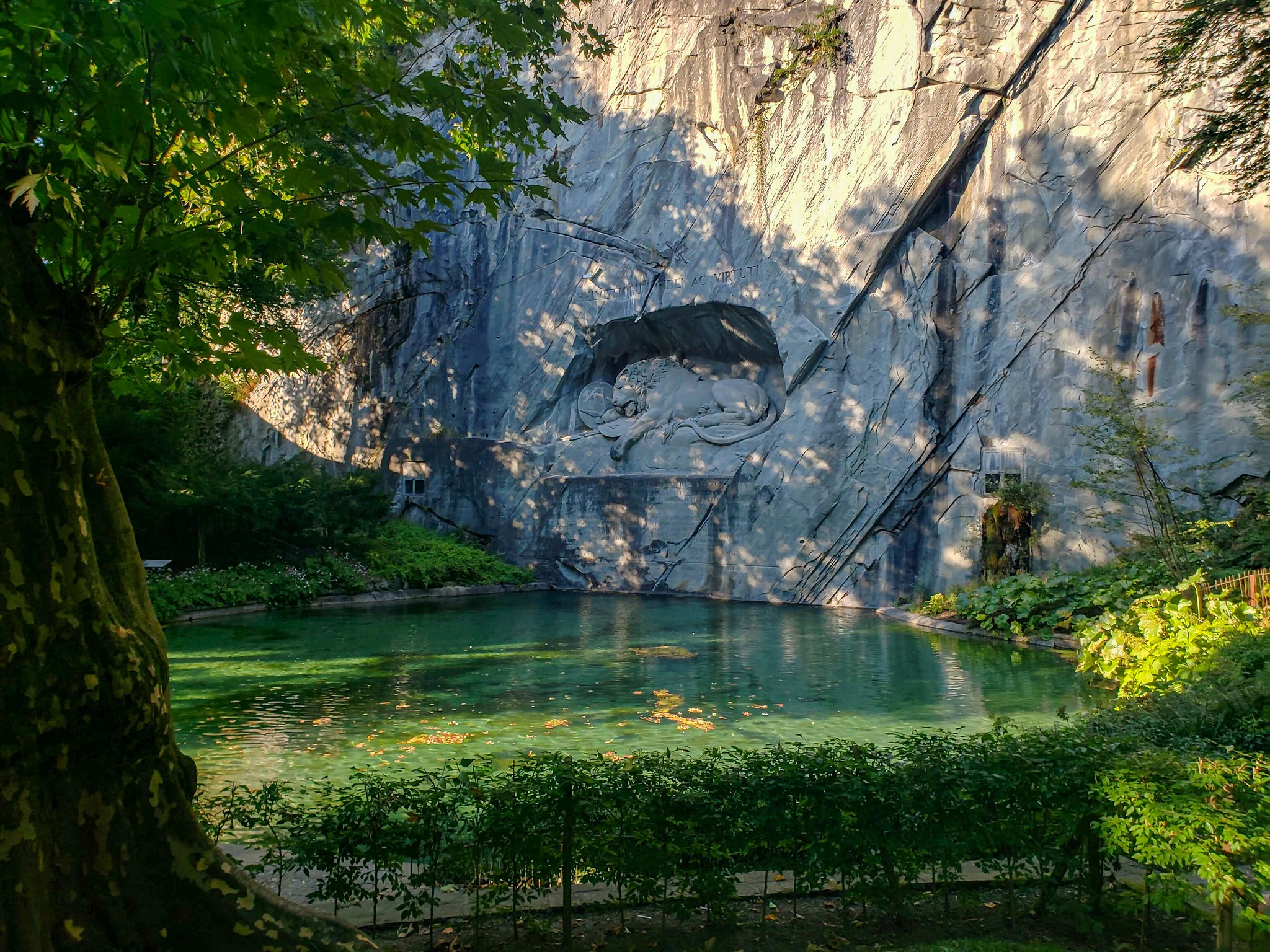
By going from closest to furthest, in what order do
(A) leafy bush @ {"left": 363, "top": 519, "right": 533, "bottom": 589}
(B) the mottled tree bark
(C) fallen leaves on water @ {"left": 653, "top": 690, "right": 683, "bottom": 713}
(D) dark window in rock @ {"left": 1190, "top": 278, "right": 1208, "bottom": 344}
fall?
(C) fallen leaves on water @ {"left": 653, "top": 690, "right": 683, "bottom": 713}, (D) dark window in rock @ {"left": 1190, "top": 278, "right": 1208, "bottom": 344}, (B) the mottled tree bark, (A) leafy bush @ {"left": 363, "top": 519, "right": 533, "bottom": 589}

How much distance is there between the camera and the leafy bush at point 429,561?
18797 mm

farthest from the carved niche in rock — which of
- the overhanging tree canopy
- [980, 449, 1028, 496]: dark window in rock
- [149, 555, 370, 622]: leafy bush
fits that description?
the overhanging tree canopy

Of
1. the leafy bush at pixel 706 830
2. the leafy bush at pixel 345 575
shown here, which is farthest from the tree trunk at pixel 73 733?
the leafy bush at pixel 345 575

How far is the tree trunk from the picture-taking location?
2.31m

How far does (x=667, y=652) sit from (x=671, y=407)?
11.0 meters

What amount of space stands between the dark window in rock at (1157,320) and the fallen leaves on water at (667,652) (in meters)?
9.30

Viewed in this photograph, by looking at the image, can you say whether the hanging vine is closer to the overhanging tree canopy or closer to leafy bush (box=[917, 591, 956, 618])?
leafy bush (box=[917, 591, 956, 618])

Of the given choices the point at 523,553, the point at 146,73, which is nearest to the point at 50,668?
the point at 146,73

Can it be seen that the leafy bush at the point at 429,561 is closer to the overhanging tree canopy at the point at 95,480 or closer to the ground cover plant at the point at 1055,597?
the ground cover plant at the point at 1055,597

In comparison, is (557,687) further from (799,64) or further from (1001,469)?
(799,64)

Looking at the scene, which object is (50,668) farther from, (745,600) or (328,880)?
(745,600)

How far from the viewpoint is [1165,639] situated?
6340 mm

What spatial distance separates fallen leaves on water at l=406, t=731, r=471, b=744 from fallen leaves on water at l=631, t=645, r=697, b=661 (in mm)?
4178

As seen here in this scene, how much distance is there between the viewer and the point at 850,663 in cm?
1052
